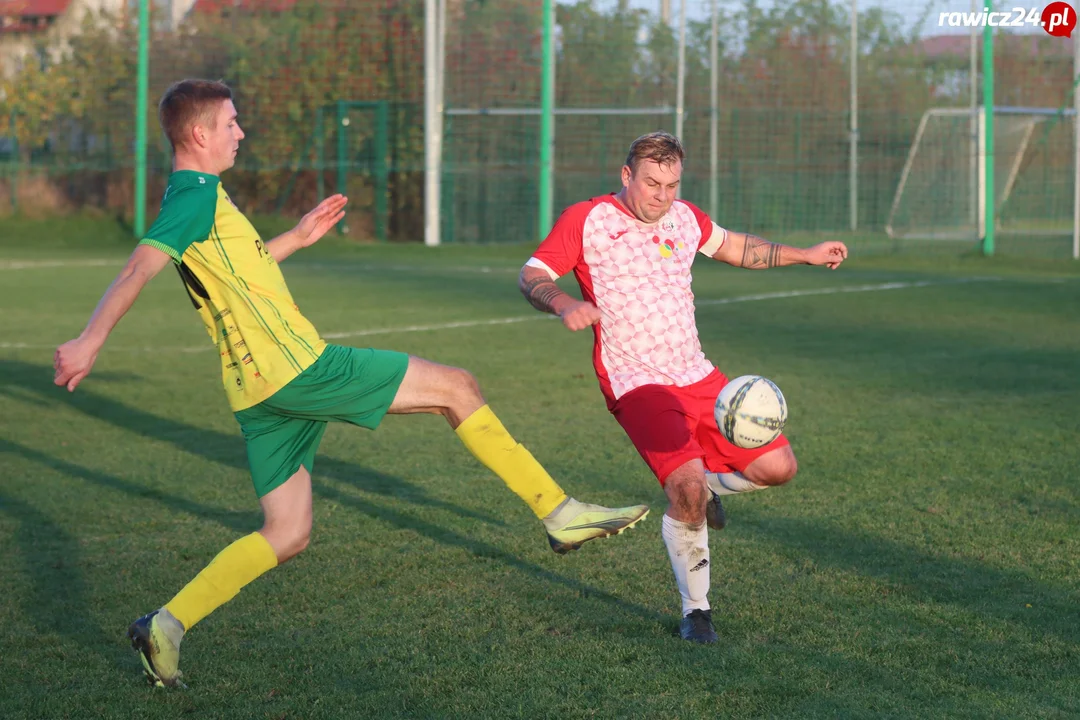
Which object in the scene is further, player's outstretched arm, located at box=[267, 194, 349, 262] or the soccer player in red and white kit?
player's outstretched arm, located at box=[267, 194, 349, 262]

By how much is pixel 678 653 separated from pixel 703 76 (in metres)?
20.4

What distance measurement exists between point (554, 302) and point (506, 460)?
563 millimetres

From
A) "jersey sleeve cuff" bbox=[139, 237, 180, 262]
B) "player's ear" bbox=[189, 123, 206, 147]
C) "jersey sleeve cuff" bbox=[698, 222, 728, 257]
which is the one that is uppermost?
"player's ear" bbox=[189, 123, 206, 147]

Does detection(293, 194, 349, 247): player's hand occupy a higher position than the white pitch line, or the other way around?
detection(293, 194, 349, 247): player's hand

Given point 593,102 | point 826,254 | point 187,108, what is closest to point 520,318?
point 826,254

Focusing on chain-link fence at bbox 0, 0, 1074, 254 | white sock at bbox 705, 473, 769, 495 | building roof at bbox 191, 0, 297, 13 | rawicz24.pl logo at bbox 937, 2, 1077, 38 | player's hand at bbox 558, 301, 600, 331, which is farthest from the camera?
building roof at bbox 191, 0, 297, 13

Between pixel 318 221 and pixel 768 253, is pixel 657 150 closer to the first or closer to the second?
pixel 768 253

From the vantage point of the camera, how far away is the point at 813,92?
23.8m

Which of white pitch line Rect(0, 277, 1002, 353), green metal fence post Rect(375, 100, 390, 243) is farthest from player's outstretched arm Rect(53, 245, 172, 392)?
green metal fence post Rect(375, 100, 390, 243)

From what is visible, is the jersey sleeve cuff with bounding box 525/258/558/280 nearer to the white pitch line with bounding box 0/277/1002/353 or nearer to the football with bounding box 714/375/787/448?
the football with bounding box 714/375/787/448

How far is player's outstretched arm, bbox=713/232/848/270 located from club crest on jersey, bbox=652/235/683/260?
0.31 metres

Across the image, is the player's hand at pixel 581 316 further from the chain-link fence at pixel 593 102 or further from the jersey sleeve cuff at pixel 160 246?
the chain-link fence at pixel 593 102

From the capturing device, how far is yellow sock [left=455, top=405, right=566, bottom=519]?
15.1 feet

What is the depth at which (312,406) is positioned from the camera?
4359 millimetres
